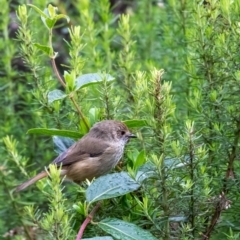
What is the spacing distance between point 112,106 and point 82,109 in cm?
14

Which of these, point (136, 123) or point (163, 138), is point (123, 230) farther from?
point (136, 123)

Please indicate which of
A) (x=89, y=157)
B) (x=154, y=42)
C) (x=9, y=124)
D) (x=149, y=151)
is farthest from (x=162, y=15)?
(x=149, y=151)

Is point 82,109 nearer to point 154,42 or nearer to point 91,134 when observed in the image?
point 91,134

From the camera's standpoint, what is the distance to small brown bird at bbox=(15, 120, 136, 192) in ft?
9.02

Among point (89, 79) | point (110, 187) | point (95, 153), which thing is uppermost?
point (89, 79)

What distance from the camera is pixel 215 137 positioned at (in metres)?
2.46

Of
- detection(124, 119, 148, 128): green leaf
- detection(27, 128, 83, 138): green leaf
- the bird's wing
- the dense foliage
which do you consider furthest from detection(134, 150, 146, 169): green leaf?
the bird's wing

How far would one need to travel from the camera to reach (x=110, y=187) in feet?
7.35

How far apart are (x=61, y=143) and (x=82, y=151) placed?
0.26 m

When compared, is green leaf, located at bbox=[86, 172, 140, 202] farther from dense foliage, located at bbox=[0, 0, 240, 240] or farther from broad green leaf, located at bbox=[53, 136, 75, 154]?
broad green leaf, located at bbox=[53, 136, 75, 154]

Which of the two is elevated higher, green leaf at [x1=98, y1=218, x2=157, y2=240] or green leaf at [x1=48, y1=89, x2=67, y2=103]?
green leaf at [x1=48, y1=89, x2=67, y2=103]

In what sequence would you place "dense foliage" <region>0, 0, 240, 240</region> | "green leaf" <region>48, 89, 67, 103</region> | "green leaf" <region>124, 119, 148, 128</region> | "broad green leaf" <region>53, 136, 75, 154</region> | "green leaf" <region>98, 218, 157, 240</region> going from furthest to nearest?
"broad green leaf" <region>53, 136, 75, 154</region> < "green leaf" <region>48, 89, 67, 103</region> < "green leaf" <region>124, 119, 148, 128</region> < "dense foliage" <region>0, 0, 240, 240</region> < "green leaf" <region>98, 218, 157, 240</region>

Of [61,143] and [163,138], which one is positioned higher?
[163,138]

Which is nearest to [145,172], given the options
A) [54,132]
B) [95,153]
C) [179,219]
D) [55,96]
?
[179,219]
